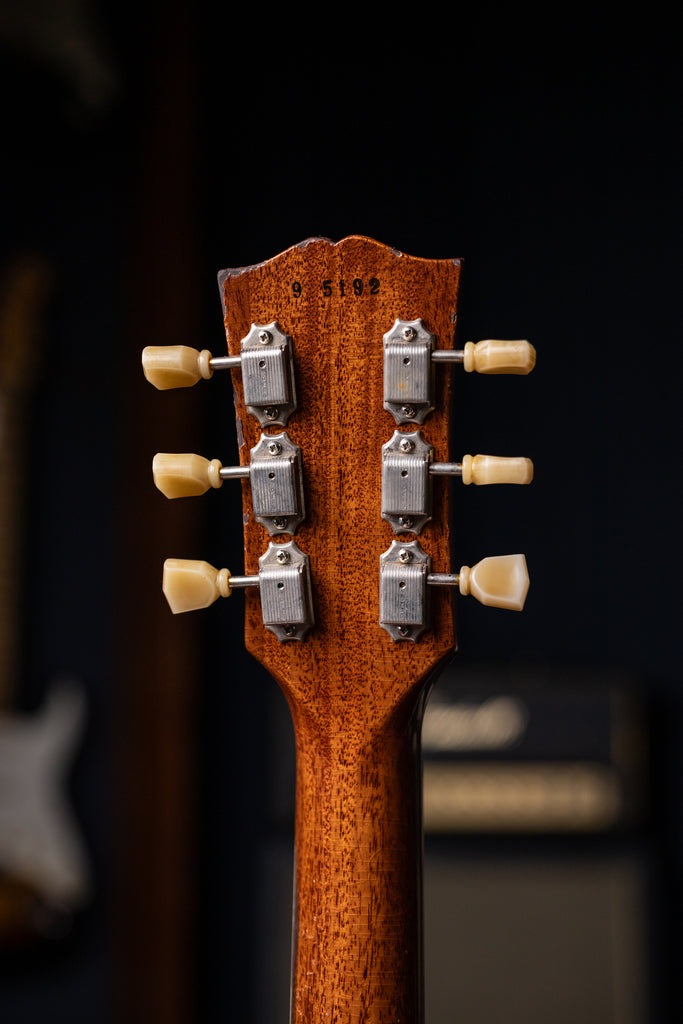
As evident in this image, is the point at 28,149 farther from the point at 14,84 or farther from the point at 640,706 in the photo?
the point at 640,706

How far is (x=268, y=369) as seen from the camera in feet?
2.04

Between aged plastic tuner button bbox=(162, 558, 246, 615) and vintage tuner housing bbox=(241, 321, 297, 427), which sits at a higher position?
vintage tuner housing bbox=(241, 321, 297, 427)

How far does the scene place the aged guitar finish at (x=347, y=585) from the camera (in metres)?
0.63

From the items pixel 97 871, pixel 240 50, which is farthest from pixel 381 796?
pixel 240 50

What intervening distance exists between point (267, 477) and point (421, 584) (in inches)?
4.2

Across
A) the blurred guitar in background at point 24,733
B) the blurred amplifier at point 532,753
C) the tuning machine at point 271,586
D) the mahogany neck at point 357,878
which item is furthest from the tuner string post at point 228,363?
the blurred guitar in background at point 24,733

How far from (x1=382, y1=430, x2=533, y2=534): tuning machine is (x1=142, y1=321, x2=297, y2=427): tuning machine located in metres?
0.07

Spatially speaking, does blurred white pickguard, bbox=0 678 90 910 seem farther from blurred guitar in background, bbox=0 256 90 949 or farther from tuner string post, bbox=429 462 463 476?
tuner string post, bbox=429 462 463 476

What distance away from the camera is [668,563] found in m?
2.17

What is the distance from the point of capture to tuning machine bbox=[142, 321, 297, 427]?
2.04 ft

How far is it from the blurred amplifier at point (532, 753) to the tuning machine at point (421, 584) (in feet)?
4.41

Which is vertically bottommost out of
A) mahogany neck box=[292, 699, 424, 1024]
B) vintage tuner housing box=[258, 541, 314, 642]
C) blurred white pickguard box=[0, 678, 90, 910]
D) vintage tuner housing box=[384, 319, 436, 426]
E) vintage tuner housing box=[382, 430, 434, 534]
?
blurred white pickguard box=[0, 678, 90, 910]

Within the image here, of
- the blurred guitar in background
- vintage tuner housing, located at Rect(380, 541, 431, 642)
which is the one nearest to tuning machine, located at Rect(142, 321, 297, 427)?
vintage tuner housing, located at Rect(380, 541, 431, 642)

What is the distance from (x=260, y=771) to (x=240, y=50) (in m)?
1.53
